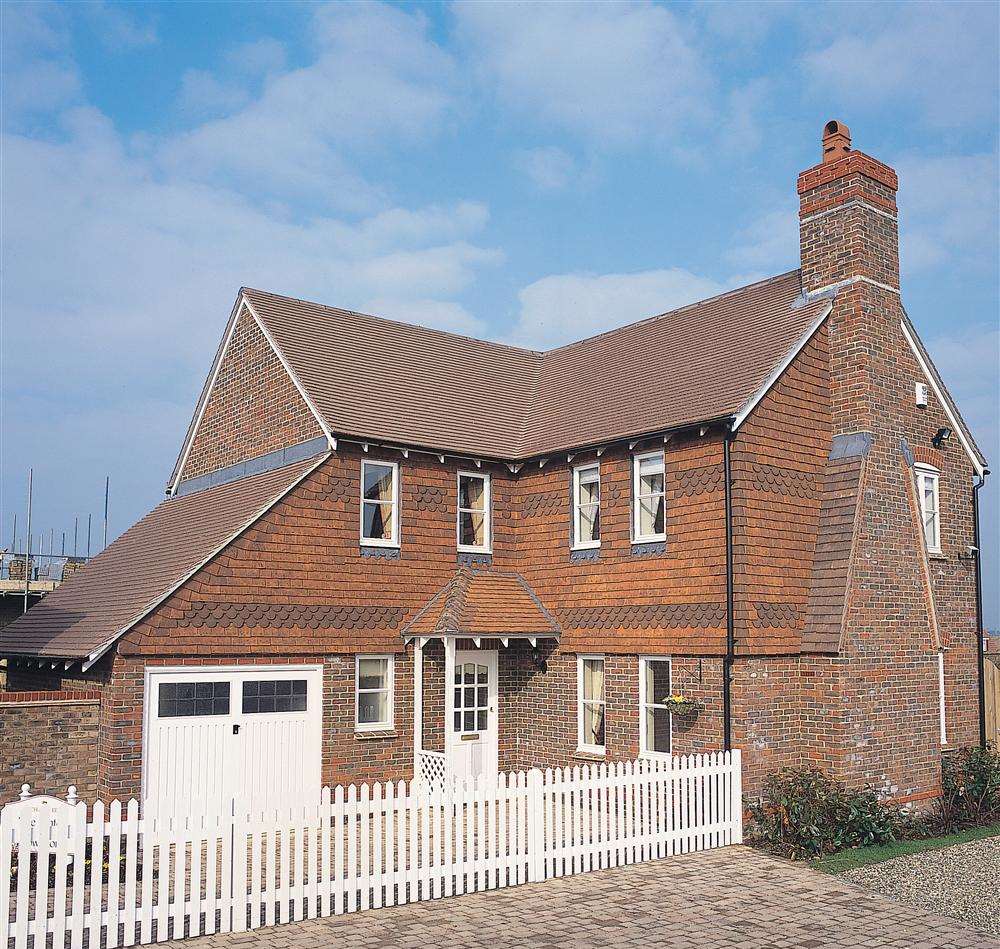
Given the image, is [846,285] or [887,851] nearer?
→ [887,851]

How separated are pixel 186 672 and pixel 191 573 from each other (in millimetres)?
1509

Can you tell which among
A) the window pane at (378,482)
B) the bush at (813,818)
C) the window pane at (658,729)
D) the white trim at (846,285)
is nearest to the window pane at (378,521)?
the window pane at (378,482)

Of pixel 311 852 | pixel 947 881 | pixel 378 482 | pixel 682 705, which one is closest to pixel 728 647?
pixel 682 705

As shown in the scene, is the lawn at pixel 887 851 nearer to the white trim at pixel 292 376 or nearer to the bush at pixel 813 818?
the bush at pixel 813 818

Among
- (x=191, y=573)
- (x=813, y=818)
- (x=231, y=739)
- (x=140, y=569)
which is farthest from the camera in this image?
(x=140, y=569)

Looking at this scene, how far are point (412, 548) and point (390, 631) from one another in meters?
1.59

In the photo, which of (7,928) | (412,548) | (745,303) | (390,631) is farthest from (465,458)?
(7,928)

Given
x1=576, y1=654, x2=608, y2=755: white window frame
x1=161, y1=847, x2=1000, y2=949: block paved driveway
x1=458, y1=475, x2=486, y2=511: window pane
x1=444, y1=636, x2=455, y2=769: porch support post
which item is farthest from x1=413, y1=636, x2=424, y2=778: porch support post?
x1=161, y1=847, x2=1000, y2=949: block paved driveway

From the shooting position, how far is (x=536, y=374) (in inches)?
941

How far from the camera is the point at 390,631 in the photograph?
1834 cm

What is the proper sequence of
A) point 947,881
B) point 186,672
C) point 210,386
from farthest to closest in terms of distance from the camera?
point 210,386 → point 186,672 → point 947,881

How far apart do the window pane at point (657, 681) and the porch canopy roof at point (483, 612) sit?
219 cm

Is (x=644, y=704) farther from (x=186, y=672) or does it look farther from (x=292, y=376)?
(x=292, y=376)

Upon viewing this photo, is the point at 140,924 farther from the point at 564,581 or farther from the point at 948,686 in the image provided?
the point at 948,686
